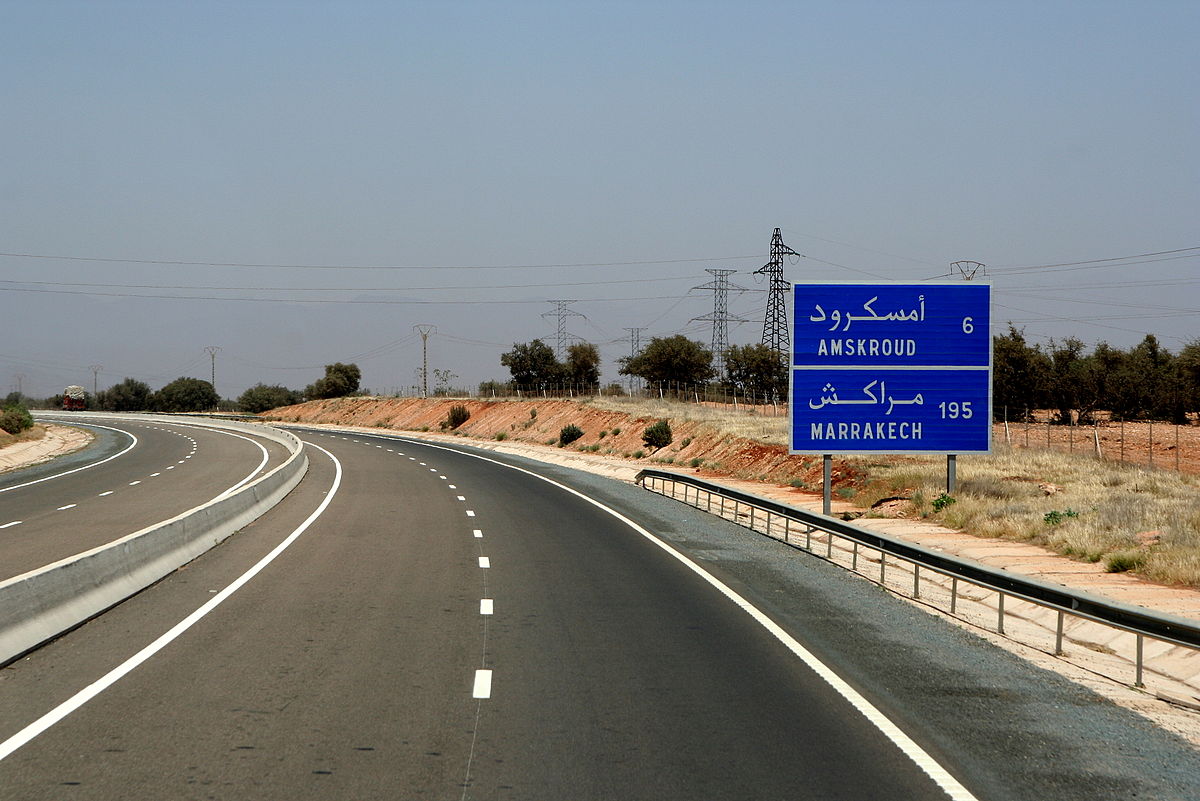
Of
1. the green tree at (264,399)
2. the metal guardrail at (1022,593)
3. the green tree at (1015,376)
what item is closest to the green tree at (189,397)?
the green tree at (264,399)

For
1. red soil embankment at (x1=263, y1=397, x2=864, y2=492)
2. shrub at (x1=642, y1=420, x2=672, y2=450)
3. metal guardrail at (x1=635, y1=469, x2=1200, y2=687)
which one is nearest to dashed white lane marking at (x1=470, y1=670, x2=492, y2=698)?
metal guardrail at (x1=635, y1=469, x2=1200, y2=687)

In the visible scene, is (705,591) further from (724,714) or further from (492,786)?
(492,786)

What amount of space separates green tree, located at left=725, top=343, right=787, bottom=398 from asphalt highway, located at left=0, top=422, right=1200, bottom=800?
8709 centimetres

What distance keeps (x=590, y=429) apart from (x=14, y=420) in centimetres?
4195

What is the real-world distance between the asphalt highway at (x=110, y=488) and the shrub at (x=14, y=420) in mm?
8493

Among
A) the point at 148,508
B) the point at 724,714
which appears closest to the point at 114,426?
the point at 148,508

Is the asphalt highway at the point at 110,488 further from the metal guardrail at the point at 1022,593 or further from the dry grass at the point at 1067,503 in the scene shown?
the dry grass at the point at 1067,503

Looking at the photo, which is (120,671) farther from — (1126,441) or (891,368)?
(1126,441)

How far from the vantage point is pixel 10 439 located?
7281cm

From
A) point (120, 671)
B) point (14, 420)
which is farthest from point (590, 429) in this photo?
point (120, 671)

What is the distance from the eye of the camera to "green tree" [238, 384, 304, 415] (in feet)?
594

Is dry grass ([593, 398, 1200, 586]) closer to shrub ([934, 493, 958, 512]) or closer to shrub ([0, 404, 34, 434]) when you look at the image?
shrub ([934, 493, 958, 512])

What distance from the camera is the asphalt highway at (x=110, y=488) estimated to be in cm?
2027

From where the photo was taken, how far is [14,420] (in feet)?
263
